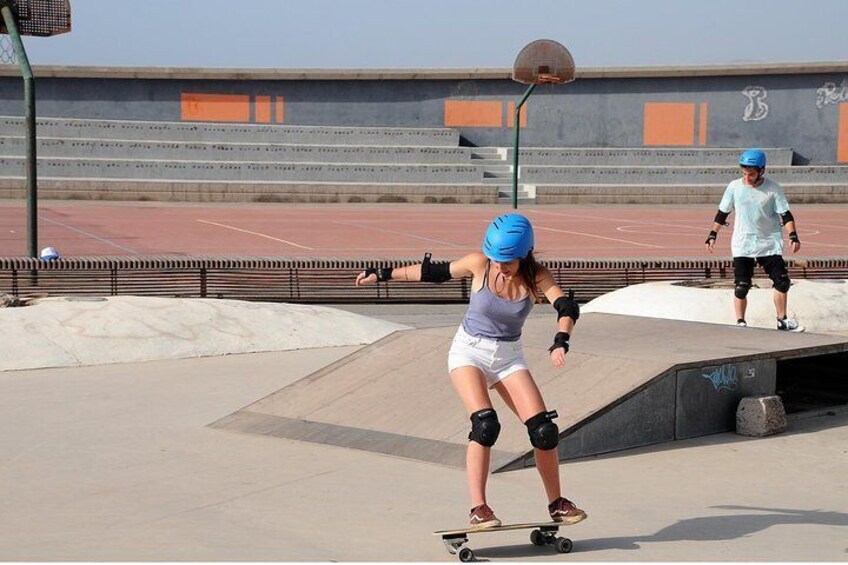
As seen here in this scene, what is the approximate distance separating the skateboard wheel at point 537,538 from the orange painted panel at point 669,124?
3733cm

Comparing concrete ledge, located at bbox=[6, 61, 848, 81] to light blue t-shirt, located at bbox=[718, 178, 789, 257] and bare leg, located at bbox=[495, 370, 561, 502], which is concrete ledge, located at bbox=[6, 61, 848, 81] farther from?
bare leg, located at bbox=[495, 370, 561, 502]

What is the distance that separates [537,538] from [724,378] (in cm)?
325

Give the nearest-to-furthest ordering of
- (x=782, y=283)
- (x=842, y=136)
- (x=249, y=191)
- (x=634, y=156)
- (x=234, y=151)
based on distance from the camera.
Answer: (x=782, y=283)
(x=249, y=191)
(x=234, y=151)
(x=634, y=156)
(x=842, y=136)

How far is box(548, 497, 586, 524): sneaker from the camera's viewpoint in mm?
5602

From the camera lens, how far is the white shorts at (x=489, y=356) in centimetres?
570

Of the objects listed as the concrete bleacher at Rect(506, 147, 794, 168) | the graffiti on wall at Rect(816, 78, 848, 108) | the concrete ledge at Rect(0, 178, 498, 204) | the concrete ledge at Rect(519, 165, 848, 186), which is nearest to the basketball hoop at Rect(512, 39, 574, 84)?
the concrete ledge at Rect(0, 178, 498, 204)

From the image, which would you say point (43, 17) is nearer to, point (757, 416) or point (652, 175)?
point (757, 416)

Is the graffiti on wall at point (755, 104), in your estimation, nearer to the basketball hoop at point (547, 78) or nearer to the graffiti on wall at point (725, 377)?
the basketball hoop at point (547, 78)

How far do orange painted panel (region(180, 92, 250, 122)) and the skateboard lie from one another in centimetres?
3623

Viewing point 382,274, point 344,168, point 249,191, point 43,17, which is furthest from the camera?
point 344,168

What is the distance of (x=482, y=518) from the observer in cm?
545

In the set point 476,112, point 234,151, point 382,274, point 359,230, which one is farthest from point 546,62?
point 382,274

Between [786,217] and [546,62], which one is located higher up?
[546,62]

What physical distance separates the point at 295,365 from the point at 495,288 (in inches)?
208
